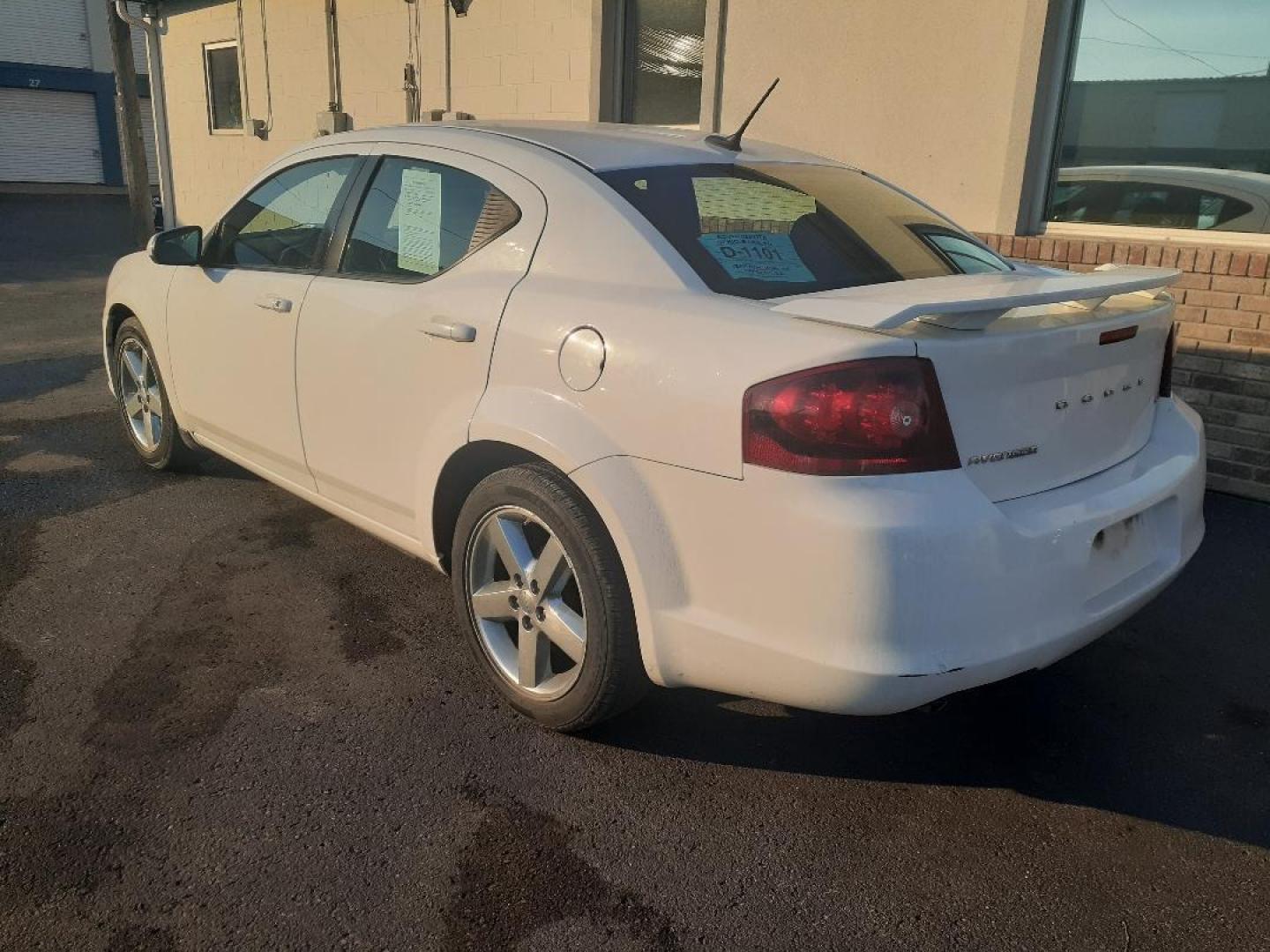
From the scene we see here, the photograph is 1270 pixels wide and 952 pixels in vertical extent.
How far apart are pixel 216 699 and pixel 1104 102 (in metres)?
5.23

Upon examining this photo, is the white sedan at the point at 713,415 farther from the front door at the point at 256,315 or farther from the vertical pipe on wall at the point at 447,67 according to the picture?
the vertical pipe on wall at the point at 447,67

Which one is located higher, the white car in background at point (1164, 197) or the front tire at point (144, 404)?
the white car in background at point (1164, 197)

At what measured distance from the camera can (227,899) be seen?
2207 mm

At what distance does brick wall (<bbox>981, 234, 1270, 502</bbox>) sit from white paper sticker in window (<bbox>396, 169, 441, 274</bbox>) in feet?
11.7

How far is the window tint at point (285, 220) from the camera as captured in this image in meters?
3.65

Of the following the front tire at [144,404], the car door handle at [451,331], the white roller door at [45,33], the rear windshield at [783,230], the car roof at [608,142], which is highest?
the white roller door at [45,33]

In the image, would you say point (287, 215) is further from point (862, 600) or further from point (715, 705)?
Result: point (862, 600)

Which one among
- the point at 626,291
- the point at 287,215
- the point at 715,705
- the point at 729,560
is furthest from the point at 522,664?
the point at 287,215

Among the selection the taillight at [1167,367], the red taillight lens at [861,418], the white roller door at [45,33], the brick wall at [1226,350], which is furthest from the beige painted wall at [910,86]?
the white roller door at [45,33]

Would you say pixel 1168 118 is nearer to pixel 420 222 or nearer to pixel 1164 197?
pixel 1164 197

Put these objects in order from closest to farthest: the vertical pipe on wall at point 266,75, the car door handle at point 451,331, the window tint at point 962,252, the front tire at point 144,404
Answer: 1. the car door handle at point 451,331
2. the window tint at point 962,252
3. the front tire at point 144,404
4. the vertical pipe on wall at point 266,75

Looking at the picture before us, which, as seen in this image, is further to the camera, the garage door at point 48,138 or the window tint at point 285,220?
the garage door at point 48,138

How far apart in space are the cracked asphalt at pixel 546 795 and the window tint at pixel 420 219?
120cm

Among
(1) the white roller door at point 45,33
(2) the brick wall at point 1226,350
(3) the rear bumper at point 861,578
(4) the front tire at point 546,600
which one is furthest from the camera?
(1) the white roller door at point 45,33
